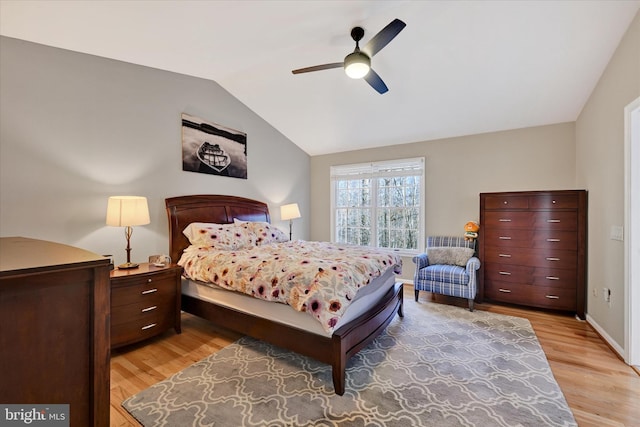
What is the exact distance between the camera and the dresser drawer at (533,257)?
11.3ft

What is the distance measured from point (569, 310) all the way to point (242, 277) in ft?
12.8

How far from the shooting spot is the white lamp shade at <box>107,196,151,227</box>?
2.73m

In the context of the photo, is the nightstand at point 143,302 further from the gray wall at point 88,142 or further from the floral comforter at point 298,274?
the gray wall at point 88,142

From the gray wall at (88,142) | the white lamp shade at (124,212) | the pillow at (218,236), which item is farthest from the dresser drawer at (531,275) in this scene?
the white lamp shade at (124,212)

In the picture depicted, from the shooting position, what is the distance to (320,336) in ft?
7.01

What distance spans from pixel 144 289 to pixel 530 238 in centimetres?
449

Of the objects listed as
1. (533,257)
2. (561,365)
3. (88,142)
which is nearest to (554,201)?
(533,257)

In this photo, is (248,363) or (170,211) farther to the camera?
(170,211)

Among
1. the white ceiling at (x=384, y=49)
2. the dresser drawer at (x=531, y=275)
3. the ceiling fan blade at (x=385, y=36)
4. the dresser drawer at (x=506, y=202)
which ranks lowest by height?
the dresser drawer at (x=531, y=275)

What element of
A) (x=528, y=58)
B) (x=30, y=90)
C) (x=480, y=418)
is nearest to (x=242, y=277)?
(x=480, y=418)

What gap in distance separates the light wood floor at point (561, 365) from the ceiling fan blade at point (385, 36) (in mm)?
2912

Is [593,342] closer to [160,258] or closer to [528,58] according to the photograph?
[528,58]

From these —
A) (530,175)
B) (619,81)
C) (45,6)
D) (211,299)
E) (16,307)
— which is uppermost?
(45,6)

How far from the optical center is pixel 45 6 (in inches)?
82.0
